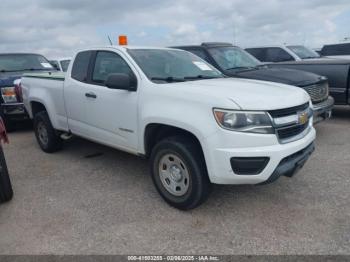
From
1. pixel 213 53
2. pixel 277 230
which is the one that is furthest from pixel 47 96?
pixel 277 230

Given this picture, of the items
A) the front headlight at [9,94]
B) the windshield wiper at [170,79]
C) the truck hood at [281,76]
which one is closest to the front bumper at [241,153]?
the windshield wiper at [170,79]

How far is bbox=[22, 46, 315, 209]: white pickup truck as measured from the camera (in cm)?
306

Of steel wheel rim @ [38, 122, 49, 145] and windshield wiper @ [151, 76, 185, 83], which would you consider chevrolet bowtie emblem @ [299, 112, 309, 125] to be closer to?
windshield wiper @ [151, 76, 185, 83]

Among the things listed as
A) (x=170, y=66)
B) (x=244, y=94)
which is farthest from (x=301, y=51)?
(x=244, y=94)

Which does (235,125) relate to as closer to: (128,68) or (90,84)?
(128,68)

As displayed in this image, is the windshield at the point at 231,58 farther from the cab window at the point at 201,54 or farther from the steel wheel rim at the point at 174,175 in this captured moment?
A: the steel wheel rim at the point at 174,175

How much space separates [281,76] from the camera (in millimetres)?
5910

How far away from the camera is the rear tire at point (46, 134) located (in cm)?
564

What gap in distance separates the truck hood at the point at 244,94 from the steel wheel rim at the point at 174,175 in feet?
2.33

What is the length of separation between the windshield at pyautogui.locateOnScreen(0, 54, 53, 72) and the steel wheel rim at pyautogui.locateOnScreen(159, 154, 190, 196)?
6268 mm

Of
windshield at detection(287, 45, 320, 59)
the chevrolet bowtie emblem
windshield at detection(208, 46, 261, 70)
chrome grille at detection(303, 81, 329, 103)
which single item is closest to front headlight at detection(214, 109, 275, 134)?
the chevrolet bowtie emblem

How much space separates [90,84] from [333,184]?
11.0ft

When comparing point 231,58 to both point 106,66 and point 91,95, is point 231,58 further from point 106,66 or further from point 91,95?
point 91,95

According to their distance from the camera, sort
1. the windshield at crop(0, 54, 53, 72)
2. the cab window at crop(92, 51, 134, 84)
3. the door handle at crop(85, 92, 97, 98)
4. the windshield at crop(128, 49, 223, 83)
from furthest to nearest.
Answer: the windshield at crop(0, 54, 53, 72), the door handle at crop(85, 92, 97, 98), the cab window at crop(92, 51, 134, 84), the windshield at crop(128, 49, 223, 83)
